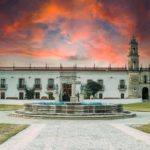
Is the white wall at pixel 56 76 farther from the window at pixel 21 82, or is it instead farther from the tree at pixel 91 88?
the tree at pixel 91 88

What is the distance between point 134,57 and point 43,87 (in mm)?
16856

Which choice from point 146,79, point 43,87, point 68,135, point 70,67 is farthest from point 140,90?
point 68,135

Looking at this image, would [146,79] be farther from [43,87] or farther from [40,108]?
[40,108]

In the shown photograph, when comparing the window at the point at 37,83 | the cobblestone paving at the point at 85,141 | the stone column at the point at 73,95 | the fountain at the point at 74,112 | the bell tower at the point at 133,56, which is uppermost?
the bell tower at the point at 133,56

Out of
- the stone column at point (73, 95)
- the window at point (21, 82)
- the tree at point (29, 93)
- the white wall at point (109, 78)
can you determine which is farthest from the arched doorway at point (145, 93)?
the stone column at point (73, 95)

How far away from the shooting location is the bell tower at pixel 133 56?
62594 mm

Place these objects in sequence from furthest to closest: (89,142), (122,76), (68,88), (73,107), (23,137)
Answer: (122,76) < (68,88) < (73,107) < (23,137) < (89,142)

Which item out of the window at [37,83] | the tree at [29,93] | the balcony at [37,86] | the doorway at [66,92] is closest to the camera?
the doorway at [66,92]

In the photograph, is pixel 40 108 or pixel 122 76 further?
pixel 122 76

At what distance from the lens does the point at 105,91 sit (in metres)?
62.6

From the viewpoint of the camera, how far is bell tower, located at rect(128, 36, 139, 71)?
205 ft

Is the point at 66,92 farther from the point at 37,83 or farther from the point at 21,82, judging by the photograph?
the point at 21,82

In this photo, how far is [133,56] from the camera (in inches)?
2479

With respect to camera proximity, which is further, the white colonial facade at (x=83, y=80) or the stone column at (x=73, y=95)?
the white colonial facade at (x=83, y=80)
